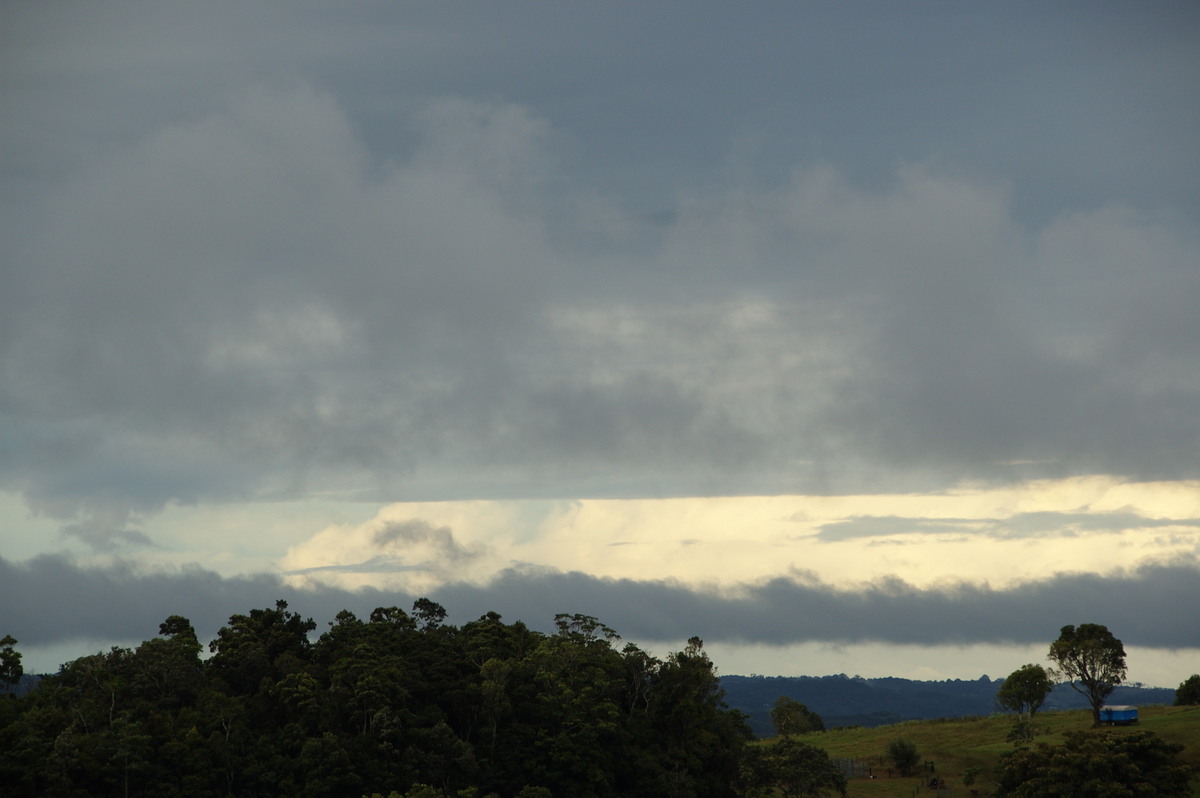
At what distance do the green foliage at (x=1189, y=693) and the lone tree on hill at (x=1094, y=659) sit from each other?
33433mm

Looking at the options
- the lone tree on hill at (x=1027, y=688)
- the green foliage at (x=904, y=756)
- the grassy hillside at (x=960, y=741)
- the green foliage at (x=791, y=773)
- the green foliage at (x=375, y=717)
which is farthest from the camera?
the lone tree on hill at (x=1027, y=688)

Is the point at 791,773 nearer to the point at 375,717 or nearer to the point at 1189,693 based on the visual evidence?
the point at 375,717

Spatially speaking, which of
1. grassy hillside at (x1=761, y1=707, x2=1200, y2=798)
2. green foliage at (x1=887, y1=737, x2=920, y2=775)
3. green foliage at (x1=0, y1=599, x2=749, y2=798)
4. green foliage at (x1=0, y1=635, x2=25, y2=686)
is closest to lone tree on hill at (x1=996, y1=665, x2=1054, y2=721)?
grassy hillside at (x1=761, y1=707, x2=1200, y2=798)

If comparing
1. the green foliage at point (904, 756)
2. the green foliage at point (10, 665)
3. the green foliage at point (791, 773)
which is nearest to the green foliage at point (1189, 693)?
the green foliage at point (904, 756)

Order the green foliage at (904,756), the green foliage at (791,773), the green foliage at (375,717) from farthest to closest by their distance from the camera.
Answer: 1. the green foliage at (904,756)
2. the green foliage at (791,773)
3. the green foliage at (375,717)

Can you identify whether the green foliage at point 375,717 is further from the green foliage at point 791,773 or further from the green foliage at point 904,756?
the green foliage at point 904,756

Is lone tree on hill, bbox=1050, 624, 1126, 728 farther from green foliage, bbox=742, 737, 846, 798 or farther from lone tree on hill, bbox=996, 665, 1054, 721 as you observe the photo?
green foliage, bbox=742, 737, 846, 798

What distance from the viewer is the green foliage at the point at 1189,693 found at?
184625mm

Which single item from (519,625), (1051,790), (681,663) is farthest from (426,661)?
(1051,790)

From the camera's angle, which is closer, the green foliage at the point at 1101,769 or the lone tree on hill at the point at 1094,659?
the green foliage at the point at 1101,769

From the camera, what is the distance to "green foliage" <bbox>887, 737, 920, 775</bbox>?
478 ft

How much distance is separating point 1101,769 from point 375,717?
73629 mm

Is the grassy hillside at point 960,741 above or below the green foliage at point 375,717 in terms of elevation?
below

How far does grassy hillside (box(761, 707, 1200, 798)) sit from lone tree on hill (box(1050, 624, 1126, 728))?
6183mm
